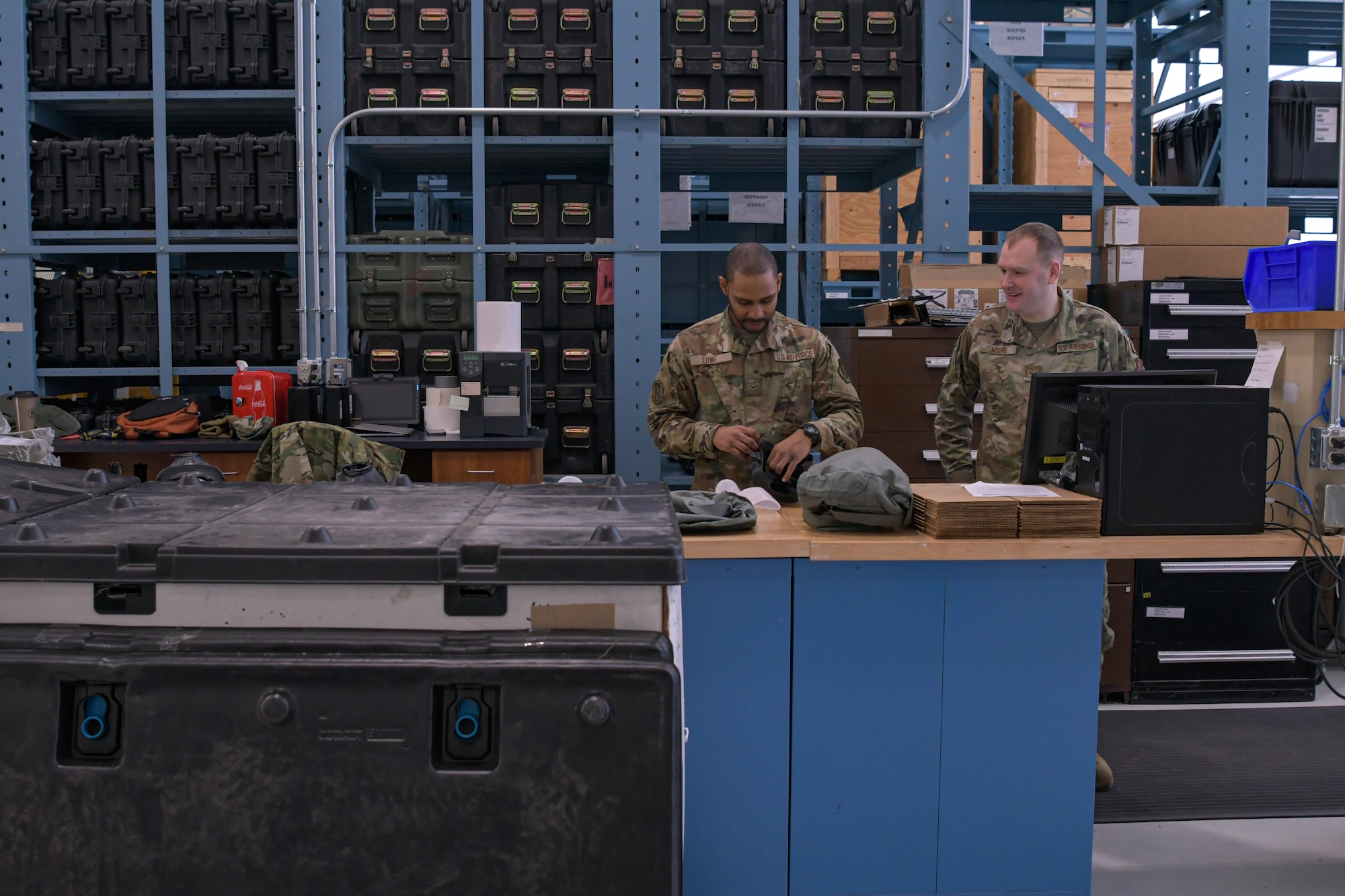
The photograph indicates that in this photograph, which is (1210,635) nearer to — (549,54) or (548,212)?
(548,212)

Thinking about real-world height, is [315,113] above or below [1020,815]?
above

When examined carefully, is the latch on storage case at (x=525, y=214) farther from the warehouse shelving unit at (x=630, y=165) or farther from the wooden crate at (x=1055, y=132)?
the wooden crate at (x=1055, y=132)

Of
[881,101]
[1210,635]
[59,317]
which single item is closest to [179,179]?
[59,317]

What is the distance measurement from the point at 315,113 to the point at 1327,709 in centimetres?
507

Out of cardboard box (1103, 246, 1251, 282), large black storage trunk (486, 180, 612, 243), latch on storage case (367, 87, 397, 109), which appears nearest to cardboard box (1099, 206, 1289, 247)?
cardboard box (1103, 246, 1251, 282)

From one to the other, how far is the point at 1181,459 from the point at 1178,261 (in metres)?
2.98

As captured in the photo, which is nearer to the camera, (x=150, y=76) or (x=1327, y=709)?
(x=1327, y=709)

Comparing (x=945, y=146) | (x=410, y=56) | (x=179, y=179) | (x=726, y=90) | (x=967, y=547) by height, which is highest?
(x=410, y=56)

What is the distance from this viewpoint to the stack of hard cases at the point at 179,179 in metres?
5.05

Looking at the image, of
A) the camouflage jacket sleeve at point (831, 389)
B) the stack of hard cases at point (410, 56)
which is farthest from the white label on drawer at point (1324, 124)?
the stack of hard cases at point (410, 56)

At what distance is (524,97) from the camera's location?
4957 millimetres

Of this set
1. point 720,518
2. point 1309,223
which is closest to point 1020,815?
point 720,518

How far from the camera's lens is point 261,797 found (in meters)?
1.30

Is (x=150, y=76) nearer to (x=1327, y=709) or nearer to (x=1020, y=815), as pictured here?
(x=1020, y=815)
